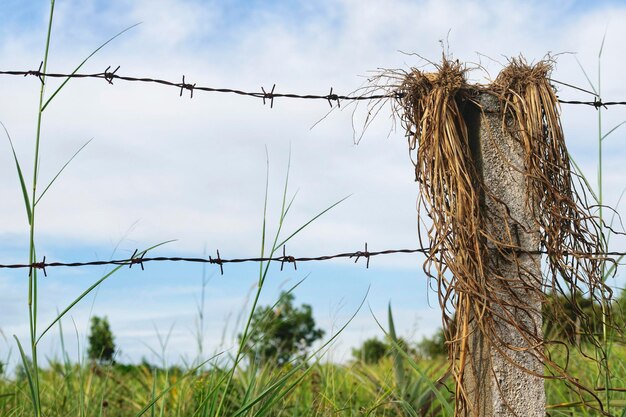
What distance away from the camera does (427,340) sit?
8.86 metres

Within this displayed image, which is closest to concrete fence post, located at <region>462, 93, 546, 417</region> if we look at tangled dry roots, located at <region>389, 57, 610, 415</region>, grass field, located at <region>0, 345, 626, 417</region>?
tangled dry roots, located at <region>389, 57, 610, 415</region>

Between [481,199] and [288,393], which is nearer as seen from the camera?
[481,199]

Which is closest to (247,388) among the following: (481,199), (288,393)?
(288,393)

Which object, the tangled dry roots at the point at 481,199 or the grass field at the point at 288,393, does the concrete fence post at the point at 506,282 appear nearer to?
the tangled dry roots at the point at 481,199

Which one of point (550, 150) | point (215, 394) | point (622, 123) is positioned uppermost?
point (622, 123)

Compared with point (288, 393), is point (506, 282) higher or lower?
higher

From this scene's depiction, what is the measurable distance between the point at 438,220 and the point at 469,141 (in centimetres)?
27

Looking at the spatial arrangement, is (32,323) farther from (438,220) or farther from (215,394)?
(438,220)

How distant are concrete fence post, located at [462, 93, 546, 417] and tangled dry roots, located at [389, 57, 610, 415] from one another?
0.5 inches

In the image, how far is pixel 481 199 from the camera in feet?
6.94

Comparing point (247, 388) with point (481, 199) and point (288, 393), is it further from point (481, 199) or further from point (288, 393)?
point (481, 199)

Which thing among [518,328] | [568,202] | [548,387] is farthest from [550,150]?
[548,387]

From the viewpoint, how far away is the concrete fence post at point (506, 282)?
2045 mm

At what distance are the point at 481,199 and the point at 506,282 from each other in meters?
0.26
